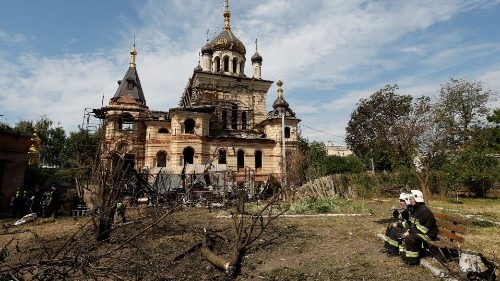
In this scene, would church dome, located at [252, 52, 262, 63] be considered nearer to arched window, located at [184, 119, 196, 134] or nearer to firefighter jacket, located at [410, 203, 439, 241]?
arched window, located at [184, 119, 196, 134]

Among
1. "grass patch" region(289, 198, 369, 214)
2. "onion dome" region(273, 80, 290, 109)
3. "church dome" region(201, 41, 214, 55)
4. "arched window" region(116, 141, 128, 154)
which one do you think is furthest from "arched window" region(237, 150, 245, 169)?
"grass patch" region(289, 198, 369, 214)

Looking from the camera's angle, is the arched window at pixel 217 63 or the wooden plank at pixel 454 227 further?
the arched window at pixel 217 63

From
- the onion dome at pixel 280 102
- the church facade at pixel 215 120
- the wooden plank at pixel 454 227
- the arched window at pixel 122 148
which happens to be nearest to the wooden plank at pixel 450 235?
the wooden plank at pixel 454 227

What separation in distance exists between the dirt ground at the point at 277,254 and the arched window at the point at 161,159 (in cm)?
1961

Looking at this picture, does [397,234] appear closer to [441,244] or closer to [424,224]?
[424,224]

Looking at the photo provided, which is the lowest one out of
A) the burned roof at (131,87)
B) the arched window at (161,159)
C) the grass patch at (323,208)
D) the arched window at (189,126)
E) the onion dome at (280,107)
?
the grass patch at (323,208)

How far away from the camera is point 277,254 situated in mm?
7824

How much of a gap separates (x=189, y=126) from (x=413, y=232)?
27651 mm

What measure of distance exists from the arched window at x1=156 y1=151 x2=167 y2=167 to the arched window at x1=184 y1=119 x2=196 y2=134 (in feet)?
10.1

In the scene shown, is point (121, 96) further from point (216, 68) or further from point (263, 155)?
point (263, 155)

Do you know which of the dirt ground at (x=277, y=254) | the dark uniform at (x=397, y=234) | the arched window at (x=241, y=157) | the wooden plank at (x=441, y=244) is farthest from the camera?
the arched window at (x=241, y=157)

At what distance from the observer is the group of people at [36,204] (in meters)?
16.1

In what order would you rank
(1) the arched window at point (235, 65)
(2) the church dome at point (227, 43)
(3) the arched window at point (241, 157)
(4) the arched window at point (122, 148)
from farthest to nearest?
1. (1) the arched window at point (235, 65)
2. (2) the church dome at point (227, 43)
3. (3) the arched window at point (241, 157)
4. (4) the arched window at point (122, 148)

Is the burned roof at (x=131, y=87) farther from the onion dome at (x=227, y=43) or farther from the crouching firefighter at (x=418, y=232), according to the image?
the crouching firefighter at (x=418, y=232)
